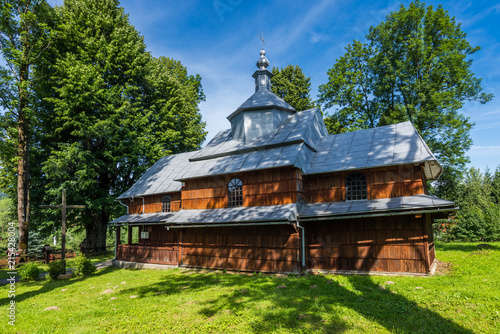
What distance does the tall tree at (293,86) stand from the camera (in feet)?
119

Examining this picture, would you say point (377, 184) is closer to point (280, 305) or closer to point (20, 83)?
point (280, 305)

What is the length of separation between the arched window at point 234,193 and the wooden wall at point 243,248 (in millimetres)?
1427

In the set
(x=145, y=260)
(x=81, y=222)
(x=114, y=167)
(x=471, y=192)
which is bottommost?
(x=145, y=260)

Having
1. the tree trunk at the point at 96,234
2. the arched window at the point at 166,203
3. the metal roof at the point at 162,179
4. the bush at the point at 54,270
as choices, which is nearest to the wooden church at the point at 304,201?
the arched window at the point at 166,203

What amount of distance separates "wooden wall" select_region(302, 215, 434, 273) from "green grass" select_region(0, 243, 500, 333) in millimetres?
845

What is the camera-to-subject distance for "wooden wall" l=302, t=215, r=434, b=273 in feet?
38.2

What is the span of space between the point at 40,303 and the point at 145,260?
27.2 ft

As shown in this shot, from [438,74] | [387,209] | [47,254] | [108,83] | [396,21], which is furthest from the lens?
[108,83]

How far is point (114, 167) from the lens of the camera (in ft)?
79.9

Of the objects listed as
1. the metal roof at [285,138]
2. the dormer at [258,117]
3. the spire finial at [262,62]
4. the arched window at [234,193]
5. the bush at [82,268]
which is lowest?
the bush at [82,268]

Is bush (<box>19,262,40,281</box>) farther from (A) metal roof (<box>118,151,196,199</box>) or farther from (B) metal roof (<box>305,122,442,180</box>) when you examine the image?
(B) metal roof (<box>305,122,442,180</box>)

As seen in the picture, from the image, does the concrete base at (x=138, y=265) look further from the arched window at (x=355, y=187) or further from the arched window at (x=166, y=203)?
the arched window at (x=355, y=187)

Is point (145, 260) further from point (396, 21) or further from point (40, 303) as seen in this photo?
point (396, 21)

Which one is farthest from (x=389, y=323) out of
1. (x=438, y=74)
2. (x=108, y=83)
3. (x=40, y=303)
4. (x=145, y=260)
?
(x=108, y=83)
